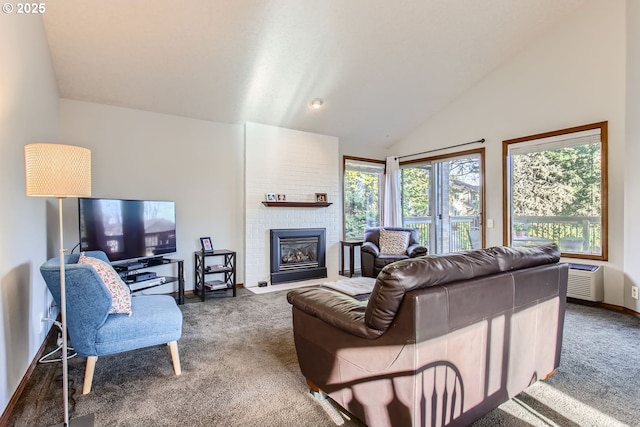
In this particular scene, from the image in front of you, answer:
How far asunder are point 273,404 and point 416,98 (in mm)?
4634

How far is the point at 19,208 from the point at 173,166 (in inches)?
89.3

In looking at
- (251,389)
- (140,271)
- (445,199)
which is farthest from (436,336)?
(445,199)

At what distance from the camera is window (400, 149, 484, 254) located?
5258mm

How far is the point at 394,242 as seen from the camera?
5.18m

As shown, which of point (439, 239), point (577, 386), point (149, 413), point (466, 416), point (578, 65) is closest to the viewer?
point (466, 416)

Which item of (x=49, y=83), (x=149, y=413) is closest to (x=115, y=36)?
(x=49, y=83)

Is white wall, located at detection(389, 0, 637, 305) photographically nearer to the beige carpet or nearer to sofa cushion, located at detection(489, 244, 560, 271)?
the beige carpet

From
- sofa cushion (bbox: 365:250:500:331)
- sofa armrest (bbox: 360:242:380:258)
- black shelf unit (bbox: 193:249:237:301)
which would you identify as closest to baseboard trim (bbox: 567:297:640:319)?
sofa armrest (bbox: 360:242:380:258)

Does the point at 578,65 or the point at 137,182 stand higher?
the point at 578,65

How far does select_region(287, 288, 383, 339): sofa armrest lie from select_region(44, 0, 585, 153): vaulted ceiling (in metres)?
2.70

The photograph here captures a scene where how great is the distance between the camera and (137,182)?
413 cm

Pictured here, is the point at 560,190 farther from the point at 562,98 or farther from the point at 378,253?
the point at 378,253

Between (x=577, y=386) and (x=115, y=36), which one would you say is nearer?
(x=577, y=386)

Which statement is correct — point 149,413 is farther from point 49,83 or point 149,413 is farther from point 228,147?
point 228,147
